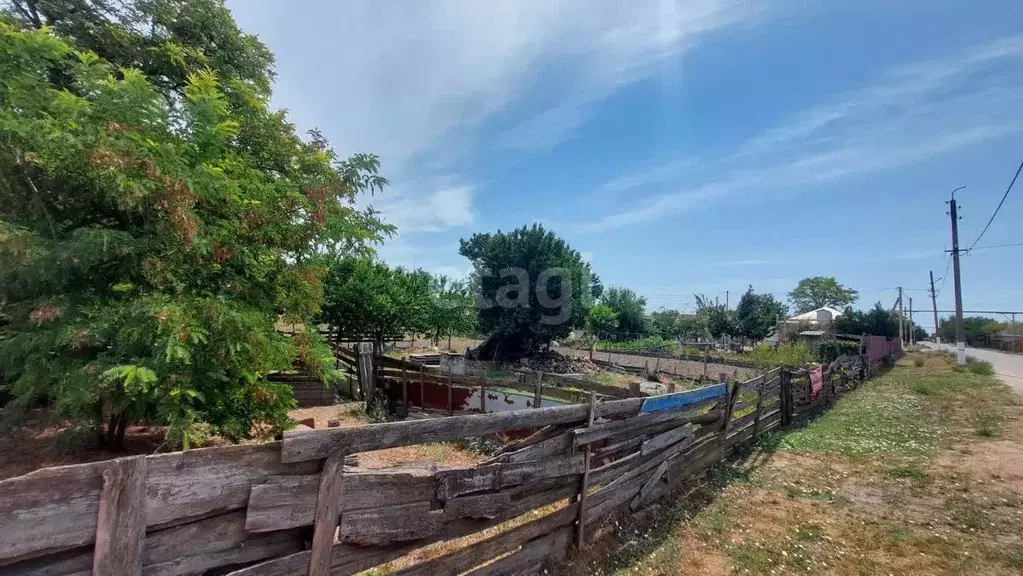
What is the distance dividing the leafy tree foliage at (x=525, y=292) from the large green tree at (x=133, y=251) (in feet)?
60.9

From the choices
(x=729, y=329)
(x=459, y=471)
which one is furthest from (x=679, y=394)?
(x=729, y=329)

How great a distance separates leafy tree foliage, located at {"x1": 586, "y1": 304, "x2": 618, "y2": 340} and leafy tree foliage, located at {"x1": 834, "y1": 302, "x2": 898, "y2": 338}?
50.8 feet

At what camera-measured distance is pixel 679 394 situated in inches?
206

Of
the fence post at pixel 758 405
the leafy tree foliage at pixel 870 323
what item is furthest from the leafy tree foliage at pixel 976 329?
the fence post at pixel 758 405

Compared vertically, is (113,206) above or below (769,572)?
above

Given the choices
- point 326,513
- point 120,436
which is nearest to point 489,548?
point 326,513

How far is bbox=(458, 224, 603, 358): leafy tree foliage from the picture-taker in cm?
2431

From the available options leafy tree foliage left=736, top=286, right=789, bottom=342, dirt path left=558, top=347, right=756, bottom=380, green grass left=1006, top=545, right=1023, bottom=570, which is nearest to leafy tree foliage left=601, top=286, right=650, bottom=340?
leafy tree foliage left=736, top=286, right=789, bottom=342

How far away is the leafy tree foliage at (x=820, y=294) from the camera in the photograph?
218 feet

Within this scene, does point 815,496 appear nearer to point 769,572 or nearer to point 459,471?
point 769,572

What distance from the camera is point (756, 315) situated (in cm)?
3600

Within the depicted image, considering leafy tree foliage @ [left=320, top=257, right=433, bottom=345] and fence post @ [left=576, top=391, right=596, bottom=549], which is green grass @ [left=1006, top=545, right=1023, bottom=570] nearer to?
fence post @ [left=576, top=391, right=596, bottom=549]

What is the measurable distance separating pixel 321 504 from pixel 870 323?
34.9 meters

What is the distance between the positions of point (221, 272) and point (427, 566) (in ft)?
13.5
